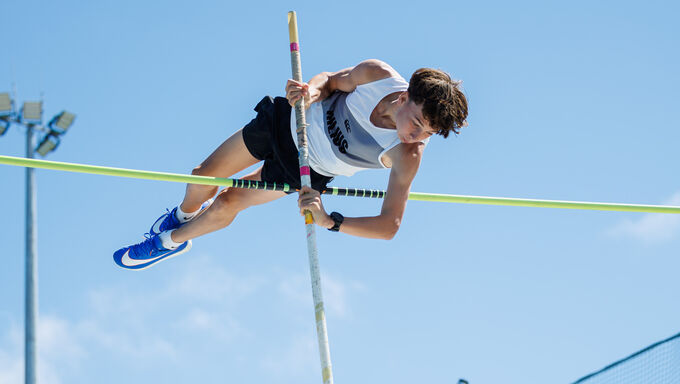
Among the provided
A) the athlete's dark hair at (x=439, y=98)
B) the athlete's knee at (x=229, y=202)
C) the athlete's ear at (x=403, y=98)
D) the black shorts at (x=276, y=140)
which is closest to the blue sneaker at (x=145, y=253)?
the athlete's knee at (x=229, y=202)

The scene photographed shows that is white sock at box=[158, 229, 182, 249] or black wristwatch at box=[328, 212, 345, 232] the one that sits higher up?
white sock at box=[158, 229, 182, 249]

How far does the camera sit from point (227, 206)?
6.09m

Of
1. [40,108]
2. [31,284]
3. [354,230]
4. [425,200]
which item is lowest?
[354,230]

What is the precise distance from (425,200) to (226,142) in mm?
1563

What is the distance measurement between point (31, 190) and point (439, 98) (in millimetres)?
12171

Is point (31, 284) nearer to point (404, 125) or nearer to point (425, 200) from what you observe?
point (425, 200)

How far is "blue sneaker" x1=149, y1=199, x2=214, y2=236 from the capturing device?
644 centimetres

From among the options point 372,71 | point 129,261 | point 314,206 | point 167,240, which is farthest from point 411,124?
point 129,261

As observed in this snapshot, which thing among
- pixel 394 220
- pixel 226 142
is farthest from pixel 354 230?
pixel 226 142

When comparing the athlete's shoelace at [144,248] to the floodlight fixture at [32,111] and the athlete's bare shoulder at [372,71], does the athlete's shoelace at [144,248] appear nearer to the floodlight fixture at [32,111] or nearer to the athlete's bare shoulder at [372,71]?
the athlete's bare shoulder at [372,71]

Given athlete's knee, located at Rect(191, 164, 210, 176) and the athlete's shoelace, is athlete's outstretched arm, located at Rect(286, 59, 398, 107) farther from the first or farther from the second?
the athlete's shoelace

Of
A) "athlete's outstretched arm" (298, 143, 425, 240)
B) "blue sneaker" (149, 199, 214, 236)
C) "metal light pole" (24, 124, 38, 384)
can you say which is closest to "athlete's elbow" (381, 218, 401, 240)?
Result: "athlete's outstretched arm" (298, 143, 425, 240)

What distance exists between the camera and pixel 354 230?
5035mm

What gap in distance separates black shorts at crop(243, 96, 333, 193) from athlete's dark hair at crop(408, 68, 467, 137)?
1041 mm
